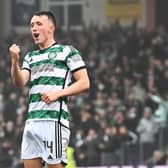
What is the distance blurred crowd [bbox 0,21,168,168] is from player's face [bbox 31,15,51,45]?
8.31m

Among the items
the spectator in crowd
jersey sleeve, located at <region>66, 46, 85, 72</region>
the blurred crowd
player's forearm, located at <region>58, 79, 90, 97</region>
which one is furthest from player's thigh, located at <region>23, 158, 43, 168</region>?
the spectator in crowd

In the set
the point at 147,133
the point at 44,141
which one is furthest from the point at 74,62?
the point at 147,133

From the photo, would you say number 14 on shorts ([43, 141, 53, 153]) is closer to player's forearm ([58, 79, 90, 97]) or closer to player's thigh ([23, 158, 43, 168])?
player's thigh ([23, 158, 43, 168])

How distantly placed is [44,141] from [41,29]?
867 millimetres

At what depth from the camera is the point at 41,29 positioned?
260 inches

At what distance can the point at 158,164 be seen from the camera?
48.4 ft

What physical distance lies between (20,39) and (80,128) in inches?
327

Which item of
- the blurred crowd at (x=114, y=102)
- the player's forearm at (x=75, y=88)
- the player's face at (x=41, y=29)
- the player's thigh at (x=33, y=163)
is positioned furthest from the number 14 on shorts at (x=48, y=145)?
the blurred crowd at (x=114, y=102)

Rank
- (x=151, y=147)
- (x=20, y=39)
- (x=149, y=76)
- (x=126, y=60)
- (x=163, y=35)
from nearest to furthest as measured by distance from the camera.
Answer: (x=151, y=147) < (x=149, y=76) < (x=126, y=60) < (x=163, y=35) < (x=20, y=39)

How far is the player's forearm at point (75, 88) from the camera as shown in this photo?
6492mm

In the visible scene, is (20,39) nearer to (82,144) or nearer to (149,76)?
(149,76)

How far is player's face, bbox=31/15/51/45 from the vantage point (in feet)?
21.6

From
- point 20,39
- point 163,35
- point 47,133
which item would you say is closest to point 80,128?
point 163,35

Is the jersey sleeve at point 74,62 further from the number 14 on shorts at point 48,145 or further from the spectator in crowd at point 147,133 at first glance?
the spectator in crowd at point 147,133
